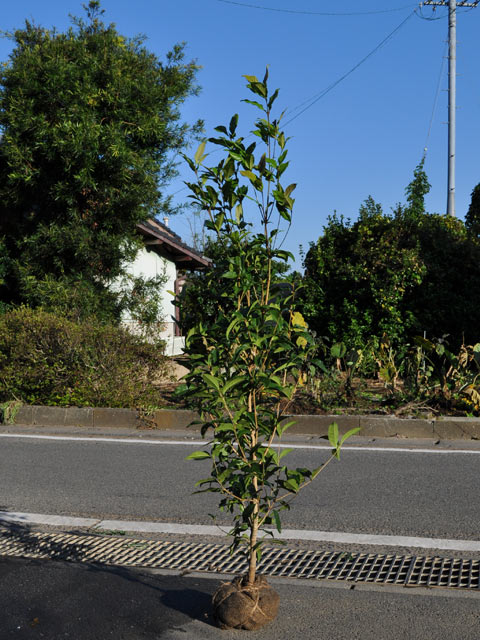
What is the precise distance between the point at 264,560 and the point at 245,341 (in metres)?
1.84

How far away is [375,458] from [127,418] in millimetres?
3677

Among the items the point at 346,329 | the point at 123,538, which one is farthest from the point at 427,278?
the point at 123,538

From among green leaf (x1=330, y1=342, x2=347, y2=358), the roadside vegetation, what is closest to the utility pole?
the roadside vegetation

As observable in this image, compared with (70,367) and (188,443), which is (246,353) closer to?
(188,443)

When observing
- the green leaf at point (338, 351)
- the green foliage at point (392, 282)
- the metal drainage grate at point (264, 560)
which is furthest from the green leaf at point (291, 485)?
the green foliage at point (392, 282)

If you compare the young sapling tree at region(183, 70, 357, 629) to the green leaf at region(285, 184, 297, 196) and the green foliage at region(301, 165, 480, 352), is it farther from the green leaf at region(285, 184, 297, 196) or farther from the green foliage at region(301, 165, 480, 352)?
the green foliage at region(301, 165, 480, 352)

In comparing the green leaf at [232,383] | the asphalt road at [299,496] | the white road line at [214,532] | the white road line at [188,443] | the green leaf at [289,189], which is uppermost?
the green leaf at [289,189]

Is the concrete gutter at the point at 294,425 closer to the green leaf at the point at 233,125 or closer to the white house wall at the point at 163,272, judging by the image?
the green leaf at the point at 233,125

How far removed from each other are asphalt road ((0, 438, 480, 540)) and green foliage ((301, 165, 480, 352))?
5999mm

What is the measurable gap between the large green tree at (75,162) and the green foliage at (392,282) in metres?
4.09

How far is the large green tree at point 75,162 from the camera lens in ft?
42.5

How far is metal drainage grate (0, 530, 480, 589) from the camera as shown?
3.93m

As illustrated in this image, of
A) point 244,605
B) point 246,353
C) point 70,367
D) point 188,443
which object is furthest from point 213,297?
point 70,367

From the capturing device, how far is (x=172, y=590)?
3.74 meters
